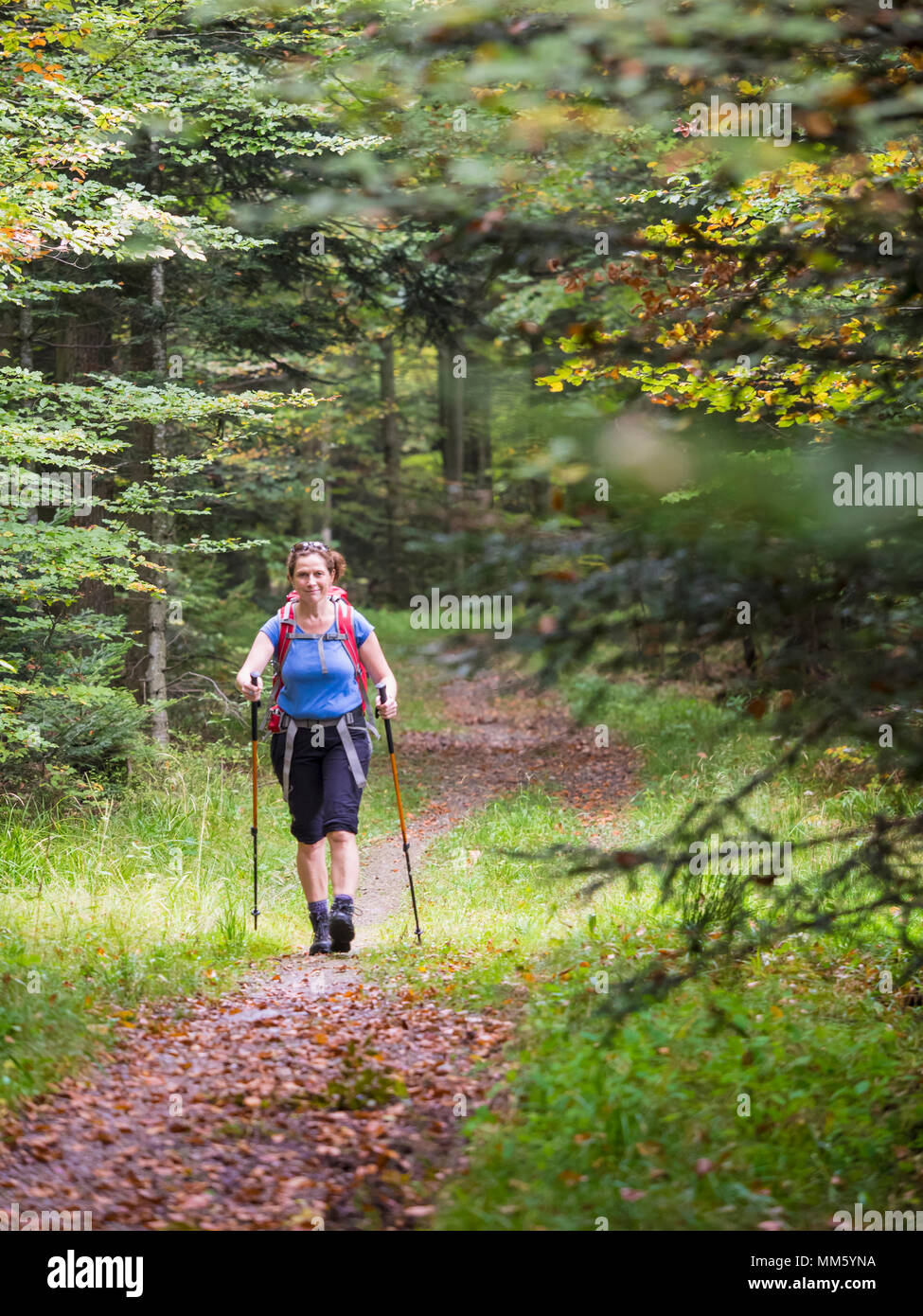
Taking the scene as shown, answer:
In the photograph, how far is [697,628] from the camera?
2.98 meters

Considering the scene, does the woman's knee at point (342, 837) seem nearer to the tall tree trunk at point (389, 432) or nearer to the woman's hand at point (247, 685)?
the woman's hand at point (247, 685)

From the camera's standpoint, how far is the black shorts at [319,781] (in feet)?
20.4

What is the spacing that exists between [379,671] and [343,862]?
3.92 feet

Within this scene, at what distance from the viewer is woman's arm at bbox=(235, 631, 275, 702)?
6.12m

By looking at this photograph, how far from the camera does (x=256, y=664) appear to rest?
622 cm

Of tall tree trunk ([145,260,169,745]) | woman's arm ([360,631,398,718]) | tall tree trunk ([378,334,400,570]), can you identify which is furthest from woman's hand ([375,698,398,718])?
tall tree trunk ([378,334,400,570])

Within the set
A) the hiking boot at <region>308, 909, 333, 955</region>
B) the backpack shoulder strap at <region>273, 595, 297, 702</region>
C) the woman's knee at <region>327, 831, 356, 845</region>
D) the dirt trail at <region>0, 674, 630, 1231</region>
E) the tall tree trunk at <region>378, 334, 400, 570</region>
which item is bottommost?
the dirt trail at <region>0, 674, 630, 1231</region>

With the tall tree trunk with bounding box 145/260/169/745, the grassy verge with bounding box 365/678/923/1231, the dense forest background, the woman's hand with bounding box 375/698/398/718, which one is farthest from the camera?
the tall tree trunk with bounding box 145/260/169/745

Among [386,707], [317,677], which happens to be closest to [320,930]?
[386,707]

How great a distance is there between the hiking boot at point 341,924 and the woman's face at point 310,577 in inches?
70.5

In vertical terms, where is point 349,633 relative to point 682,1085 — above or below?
above

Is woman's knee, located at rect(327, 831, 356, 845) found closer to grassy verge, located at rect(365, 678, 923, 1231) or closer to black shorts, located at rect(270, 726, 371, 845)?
black shorts, located at rect(270, 726, 371, 845)

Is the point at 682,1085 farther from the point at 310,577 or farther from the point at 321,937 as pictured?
the point at 310,577
